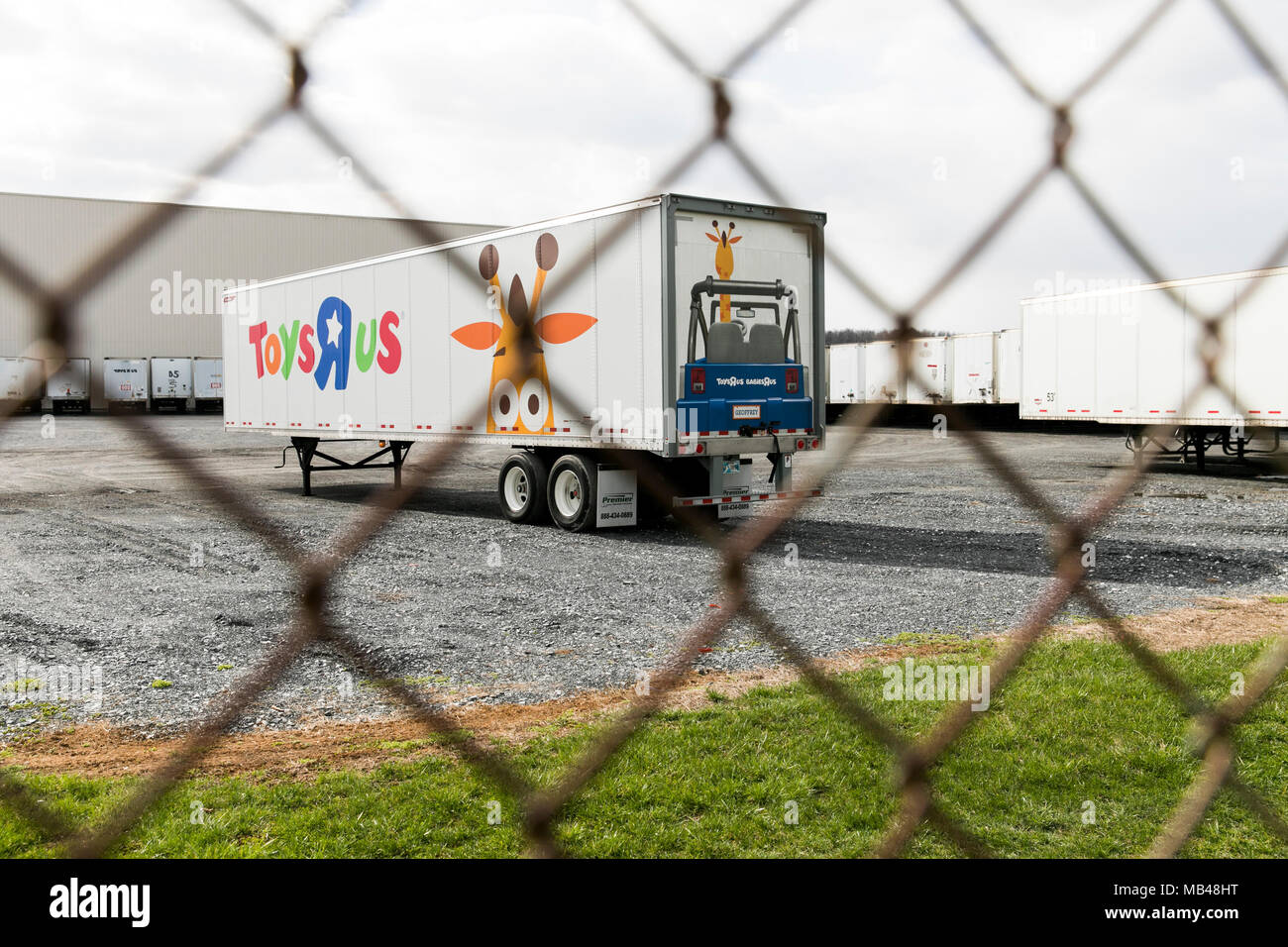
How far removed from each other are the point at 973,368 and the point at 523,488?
20.0 m

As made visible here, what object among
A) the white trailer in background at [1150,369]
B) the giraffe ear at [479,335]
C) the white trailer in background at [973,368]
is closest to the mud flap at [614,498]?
the giraffe ear at [479,335]

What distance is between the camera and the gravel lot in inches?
238

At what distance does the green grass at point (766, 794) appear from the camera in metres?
3.62

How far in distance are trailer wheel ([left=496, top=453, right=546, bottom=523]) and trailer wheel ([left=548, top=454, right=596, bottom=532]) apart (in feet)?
0.52

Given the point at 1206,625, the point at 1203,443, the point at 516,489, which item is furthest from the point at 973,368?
the point at 1206,625

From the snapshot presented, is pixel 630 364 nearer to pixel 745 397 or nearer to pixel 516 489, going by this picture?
pixel 745 397

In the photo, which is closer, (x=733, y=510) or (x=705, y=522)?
(x=705, y=522)

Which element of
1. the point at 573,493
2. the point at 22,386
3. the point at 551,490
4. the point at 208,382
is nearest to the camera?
the point at 22,386

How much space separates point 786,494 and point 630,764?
8.08 metres

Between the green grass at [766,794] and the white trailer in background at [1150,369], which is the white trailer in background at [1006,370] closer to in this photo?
the white trailer in background at [1150,369]

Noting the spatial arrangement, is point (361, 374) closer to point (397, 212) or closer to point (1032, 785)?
point (1032, 785)

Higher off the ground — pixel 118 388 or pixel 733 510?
pixel 118 388

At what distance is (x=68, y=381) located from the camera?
0.99 m
